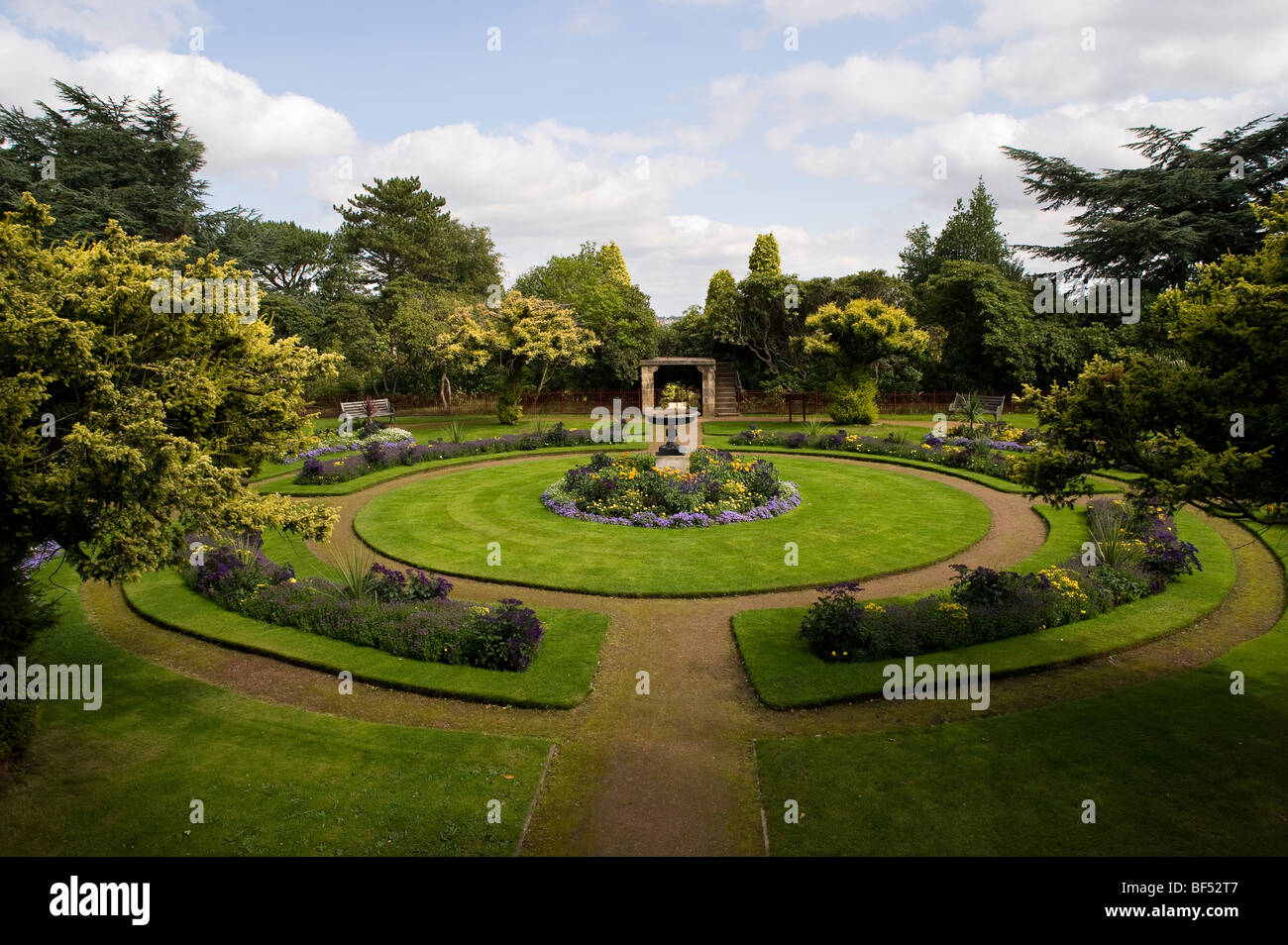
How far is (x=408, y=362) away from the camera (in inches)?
1683

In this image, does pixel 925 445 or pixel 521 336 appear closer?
pixel 925 445

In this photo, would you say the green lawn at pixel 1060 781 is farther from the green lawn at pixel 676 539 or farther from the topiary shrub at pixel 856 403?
the topiary shrub at pixel 856 403

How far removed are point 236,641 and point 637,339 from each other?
3643 centimetres

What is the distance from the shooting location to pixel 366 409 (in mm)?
37969

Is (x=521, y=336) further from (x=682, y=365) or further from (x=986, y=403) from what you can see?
(x=986, y=403)

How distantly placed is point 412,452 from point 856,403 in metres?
20.8

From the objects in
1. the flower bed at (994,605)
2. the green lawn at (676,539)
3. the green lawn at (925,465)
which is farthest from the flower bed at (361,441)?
the flower bed at (994,605)

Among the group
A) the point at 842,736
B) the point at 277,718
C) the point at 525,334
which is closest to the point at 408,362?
the point at 525,334

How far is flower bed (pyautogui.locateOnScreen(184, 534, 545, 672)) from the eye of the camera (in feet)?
34.9

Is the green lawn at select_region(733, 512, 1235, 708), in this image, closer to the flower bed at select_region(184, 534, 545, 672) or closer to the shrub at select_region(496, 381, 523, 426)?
the flower bed at select_region(184, 534, 545, 672)

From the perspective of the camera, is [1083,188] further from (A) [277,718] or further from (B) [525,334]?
(A) [277,718]

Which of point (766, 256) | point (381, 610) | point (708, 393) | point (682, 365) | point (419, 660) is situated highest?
point (766, 256)

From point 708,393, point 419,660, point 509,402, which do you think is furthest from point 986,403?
point 419,660

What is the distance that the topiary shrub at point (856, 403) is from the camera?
3497 cm
